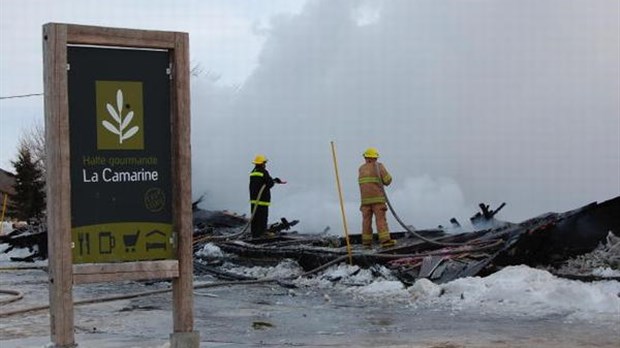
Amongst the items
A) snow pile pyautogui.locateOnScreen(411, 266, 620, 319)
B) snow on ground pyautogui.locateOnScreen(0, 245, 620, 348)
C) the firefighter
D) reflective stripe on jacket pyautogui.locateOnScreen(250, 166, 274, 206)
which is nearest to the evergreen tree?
reflective stripe on jacket pyautogui.locateOnScreen(250, 166, 274, 206)

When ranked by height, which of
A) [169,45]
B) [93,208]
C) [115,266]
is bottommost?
[115,266]

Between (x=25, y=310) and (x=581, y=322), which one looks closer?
(x=581, y=322)

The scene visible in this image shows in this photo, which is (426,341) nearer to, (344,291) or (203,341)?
(203,341)

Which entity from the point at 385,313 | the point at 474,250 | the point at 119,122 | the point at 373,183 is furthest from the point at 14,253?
the point at 119,122

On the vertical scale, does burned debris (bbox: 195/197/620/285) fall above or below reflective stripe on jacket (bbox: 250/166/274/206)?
below

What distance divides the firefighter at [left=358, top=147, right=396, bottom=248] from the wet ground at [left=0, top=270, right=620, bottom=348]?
2835mm

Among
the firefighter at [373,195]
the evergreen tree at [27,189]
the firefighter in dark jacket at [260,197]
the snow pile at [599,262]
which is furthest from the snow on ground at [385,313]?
the evergreen tree at [27,189]

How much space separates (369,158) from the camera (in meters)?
14.4

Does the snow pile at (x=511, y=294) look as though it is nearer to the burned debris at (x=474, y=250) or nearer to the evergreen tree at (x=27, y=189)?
the burned debris at (x=474, y=250)

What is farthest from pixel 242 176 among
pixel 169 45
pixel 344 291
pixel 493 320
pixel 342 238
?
pixel 169 45

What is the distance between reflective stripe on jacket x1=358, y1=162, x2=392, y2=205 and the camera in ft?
45.9

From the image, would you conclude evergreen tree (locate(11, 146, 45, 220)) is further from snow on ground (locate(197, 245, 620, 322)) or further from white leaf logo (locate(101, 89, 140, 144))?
white leaf logo (locate(101, 89, 140, 144))

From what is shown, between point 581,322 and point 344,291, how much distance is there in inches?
154

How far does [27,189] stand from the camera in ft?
186
